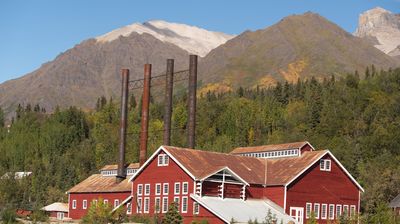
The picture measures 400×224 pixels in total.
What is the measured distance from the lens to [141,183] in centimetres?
6788

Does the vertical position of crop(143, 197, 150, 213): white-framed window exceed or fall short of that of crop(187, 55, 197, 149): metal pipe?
it falls short

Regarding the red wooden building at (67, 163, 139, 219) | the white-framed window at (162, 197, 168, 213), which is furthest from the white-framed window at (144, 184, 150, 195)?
the red wooden building at (67, 163, 139, 219)

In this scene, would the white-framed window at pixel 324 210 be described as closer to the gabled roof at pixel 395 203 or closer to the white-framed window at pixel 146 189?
the gabled roof at pixel 395 203

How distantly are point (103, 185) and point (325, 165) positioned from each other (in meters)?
25.2

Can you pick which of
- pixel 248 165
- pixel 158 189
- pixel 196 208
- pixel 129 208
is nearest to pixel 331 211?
pixel 248 165

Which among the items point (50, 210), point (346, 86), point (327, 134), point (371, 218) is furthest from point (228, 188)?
point (346, 86)

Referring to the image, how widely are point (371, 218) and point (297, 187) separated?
760 inches

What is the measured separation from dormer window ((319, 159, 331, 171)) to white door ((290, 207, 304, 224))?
4.65 metres

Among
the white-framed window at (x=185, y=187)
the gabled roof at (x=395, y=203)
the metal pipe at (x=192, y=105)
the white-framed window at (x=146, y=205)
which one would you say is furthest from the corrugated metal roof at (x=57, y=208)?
the gabled roof at (x=395, y=203)

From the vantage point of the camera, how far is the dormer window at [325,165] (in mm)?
66812

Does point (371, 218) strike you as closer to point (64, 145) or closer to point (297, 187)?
point (297, 187)

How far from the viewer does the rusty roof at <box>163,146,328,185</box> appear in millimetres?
63312

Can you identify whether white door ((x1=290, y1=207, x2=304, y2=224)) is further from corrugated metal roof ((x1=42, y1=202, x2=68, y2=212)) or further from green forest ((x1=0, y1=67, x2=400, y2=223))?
corrugated metal roof ((x1=42, y1=202, x2=68, y2=212))

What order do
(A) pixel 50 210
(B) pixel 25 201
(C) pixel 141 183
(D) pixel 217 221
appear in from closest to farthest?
(D) pixel 217 221, (C) pixel 141 183, (A) pixel 50 210, (B) pixel 25 201
